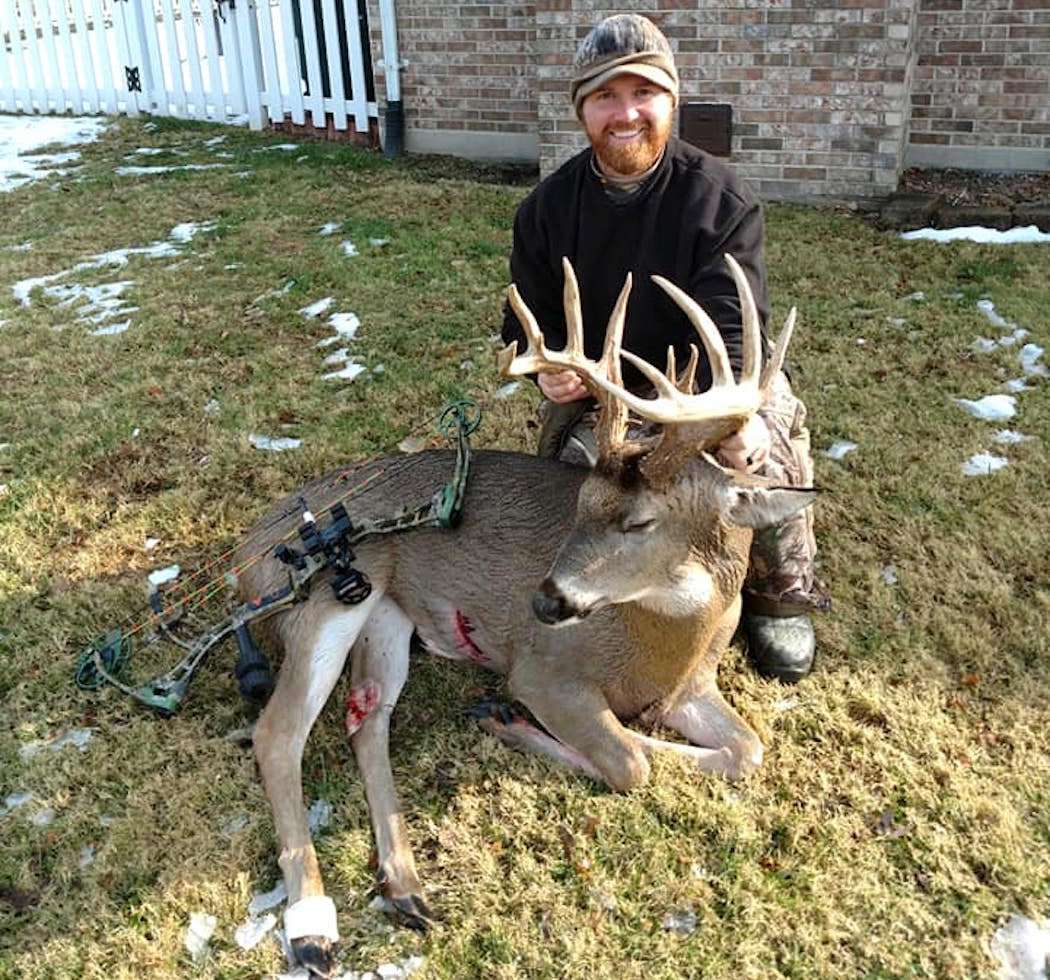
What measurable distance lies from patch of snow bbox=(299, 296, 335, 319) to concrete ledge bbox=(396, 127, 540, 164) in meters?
3.18

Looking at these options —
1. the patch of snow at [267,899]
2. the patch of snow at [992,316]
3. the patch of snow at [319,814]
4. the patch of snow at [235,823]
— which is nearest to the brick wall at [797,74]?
the patch of snow at [992,316]

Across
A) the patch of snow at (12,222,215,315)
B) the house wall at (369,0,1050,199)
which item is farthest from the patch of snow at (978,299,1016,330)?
the patch of snow at (12,222,215,315)

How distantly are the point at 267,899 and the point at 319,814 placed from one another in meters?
0.30

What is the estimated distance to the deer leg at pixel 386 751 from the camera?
8.80 feet

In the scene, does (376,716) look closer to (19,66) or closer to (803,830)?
(803,830)

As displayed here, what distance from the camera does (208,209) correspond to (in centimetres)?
862

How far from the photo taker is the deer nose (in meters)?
2.65

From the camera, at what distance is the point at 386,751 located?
311cm

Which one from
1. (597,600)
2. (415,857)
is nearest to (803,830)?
(597,600)

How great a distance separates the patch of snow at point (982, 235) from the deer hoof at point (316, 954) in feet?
19.3

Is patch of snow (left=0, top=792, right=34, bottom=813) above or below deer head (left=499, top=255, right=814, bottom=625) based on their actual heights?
below

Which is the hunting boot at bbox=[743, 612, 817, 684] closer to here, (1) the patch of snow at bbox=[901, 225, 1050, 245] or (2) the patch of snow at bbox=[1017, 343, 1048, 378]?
(2) the patch of snow at bbox=[1017, 343, 1048, 378]

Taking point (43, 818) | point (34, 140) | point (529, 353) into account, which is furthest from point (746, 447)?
point (34, 140)

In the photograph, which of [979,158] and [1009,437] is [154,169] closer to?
[979,158]
